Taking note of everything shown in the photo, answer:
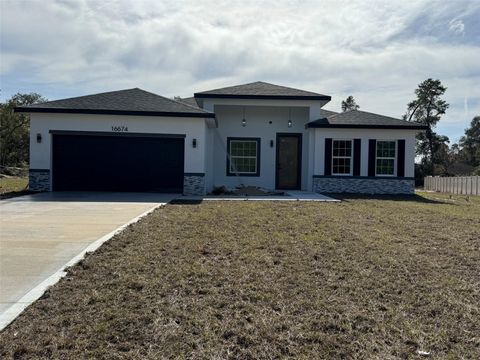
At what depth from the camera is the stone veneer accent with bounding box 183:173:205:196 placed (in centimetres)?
1661

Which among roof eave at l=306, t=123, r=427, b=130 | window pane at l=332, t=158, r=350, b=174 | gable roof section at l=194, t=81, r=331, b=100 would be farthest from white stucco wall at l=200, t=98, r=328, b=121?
window pane at l=332, t=158, r=350, b=174

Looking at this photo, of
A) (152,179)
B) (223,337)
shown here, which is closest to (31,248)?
(223,337)

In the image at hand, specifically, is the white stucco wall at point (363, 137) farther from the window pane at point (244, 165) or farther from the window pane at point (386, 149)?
the window pane at point (244, 165)

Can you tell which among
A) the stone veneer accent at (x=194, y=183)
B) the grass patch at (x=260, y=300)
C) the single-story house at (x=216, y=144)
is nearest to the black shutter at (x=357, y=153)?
the single-story house at (x=216, y=144)

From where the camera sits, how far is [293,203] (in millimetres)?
13695

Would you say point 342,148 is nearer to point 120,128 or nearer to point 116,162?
point 120,128

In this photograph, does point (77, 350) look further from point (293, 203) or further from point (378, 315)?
point (293, 203)

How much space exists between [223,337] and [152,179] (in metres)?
13.8

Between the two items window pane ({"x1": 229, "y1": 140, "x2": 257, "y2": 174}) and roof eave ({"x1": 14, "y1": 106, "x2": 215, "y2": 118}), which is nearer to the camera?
roof eave ({"x1": 14, "y1": 106, "x2": 215, "y2": 118})

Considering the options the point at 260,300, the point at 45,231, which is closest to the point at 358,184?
the point at 45,231

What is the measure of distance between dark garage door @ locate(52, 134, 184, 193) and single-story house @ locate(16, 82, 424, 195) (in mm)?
38

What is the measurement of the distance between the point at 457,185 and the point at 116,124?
20162 millimetres

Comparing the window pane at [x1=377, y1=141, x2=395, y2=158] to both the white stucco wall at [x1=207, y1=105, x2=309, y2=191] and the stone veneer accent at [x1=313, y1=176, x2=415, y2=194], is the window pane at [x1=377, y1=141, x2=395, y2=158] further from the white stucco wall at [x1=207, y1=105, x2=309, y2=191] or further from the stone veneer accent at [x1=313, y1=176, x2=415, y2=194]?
the white stucco wall at [x1=207, y1=105, x2=309, y2=191]

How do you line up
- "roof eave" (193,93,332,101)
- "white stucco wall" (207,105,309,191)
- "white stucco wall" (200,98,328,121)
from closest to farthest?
"roof eave" (193,93,332,101) < "white stucco wall" (200,98,328,121) < "white stucco wall" (207,105,309,191)
